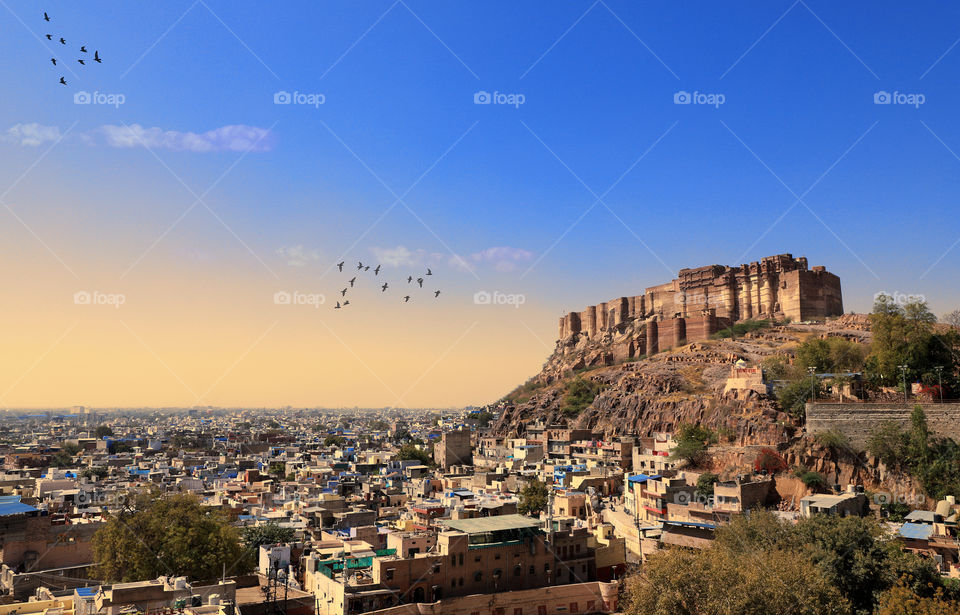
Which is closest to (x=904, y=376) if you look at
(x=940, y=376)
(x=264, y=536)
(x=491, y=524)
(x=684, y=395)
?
(x=940, y=376)

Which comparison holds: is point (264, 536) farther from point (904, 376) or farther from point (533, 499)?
point (904, 376)

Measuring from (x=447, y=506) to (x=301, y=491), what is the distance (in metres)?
A: 14.3

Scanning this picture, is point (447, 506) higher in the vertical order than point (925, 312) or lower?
lower

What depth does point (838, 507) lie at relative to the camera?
34.7 meters

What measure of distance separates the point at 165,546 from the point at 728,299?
2886 inches

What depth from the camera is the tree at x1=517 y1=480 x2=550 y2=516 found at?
41906mm

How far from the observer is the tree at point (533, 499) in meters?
41.9

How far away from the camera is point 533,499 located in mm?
43219

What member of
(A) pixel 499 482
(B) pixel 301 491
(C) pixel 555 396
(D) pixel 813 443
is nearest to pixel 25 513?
(B) pixel 301 491

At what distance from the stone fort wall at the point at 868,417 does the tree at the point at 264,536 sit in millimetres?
29875

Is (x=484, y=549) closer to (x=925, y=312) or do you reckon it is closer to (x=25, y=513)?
(x=25, y=513)

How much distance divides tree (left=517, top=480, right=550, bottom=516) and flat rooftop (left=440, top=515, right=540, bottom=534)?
9.31m

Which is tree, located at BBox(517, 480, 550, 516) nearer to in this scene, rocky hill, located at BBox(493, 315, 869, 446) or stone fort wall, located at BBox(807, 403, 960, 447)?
rocky hill, located at BBox(493, 315, 869, 446)

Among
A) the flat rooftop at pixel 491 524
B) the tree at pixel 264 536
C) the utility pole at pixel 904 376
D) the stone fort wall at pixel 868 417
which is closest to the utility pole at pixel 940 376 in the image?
the utility pole at pixel 904 376
